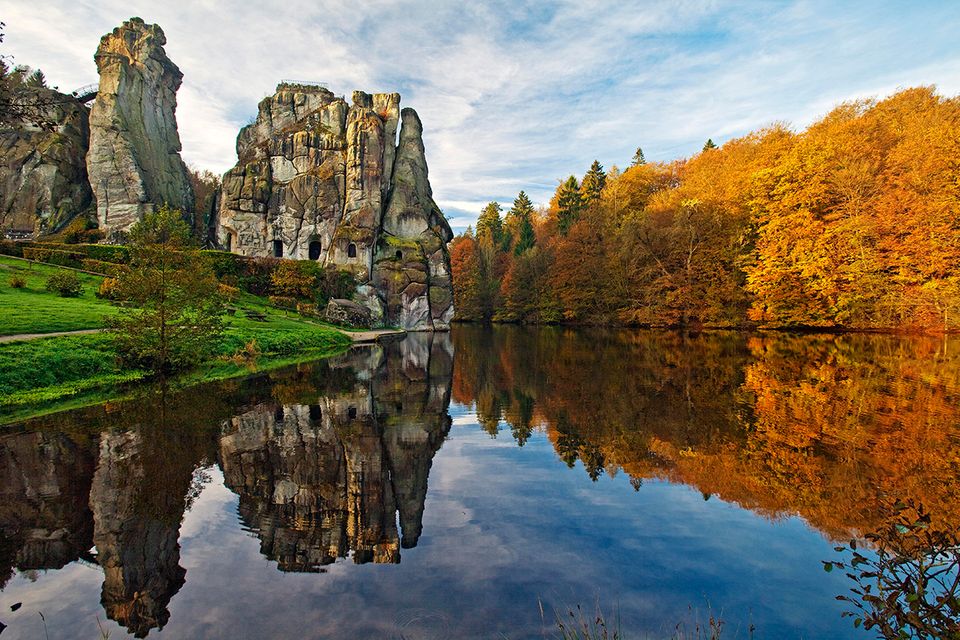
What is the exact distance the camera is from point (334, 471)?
8.99 m

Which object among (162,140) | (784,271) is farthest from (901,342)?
(162,140)

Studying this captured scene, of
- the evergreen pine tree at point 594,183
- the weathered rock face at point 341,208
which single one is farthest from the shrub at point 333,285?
the evergreen pine tree at point 594,183

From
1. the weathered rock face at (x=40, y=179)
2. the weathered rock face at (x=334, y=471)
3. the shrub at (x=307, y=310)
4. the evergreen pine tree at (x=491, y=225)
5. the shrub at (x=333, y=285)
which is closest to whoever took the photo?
the weathered rock face at (x=334, y=471)

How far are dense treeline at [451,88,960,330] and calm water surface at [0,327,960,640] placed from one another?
2949 centimetres

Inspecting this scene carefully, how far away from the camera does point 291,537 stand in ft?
21.4

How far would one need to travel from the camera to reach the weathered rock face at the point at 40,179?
49688 mm

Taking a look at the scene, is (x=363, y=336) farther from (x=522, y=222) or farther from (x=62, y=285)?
(x=522, y=222)

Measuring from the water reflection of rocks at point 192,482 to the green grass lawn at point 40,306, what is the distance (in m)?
8.22

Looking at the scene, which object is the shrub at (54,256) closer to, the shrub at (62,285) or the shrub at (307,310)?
the shrub at (62,285)

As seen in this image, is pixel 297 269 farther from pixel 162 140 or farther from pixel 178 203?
pixel 162 140

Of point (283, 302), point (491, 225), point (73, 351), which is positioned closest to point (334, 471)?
point (73, 351)

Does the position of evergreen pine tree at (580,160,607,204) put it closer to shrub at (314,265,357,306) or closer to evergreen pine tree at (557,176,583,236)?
evergreen pine tree at (557,176,583,236)

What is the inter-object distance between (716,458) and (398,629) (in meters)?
7.82

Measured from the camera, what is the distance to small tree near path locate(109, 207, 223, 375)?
17.0 metres
